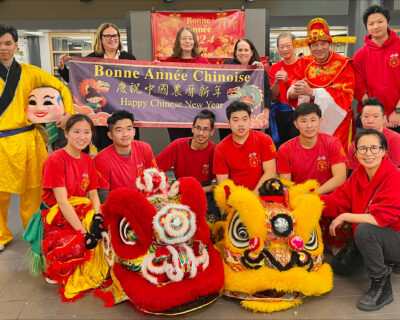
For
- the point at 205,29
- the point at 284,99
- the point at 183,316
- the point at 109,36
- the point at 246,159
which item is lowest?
the point at 183,316

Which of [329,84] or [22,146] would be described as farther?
[329,84]

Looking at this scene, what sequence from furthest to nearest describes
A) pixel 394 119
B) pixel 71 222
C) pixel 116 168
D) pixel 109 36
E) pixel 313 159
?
pixel 109 36
pixel 394 119
pixel 313 159
pixel 116 168
pixel 71 222

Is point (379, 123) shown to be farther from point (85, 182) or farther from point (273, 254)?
point (85, 182)

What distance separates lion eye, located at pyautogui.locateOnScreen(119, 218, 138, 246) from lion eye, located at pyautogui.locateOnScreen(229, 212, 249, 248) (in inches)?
22.8

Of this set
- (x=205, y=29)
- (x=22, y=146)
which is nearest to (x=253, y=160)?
(x=22, y=146)

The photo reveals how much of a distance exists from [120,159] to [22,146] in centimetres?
81

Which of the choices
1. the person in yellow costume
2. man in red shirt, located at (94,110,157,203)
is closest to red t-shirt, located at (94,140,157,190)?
man in red shirt, located at (94,110,157,203)

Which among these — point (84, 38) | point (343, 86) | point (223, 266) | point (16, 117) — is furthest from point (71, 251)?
point (84, 38)

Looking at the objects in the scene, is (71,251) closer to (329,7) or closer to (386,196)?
(386,196)

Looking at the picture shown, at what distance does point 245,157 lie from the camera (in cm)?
294

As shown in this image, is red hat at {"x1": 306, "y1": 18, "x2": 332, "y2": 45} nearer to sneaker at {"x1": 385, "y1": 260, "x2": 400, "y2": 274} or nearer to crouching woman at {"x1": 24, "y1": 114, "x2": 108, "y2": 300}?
sneaker at {"x1": 385, "y1": 260, "x2": 400, "y2": 274}

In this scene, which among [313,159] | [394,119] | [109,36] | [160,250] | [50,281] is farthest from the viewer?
[109,36]

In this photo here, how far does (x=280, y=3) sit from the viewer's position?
9.38 metres

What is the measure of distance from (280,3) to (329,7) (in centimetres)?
123
